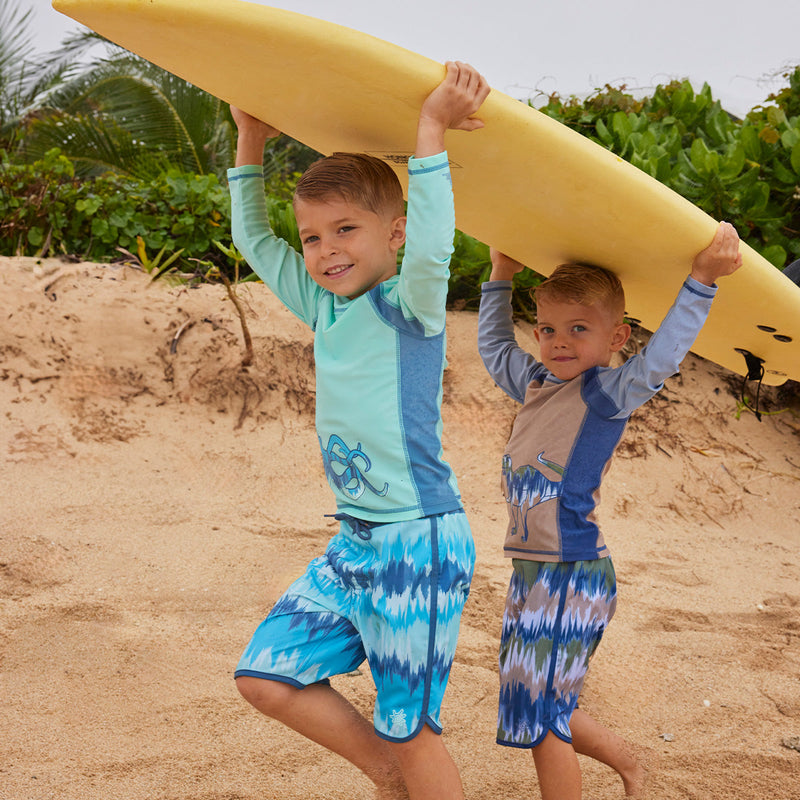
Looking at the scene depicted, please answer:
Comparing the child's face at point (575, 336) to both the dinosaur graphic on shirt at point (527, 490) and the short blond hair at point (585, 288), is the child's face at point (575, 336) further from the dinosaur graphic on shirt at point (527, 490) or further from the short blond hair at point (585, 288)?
the dinosaur graphic on shirt at point (527, 490)

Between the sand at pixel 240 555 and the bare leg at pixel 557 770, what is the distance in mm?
328

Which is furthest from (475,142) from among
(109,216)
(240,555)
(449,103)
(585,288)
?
(109,216)

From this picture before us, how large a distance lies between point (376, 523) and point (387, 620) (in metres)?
0.19

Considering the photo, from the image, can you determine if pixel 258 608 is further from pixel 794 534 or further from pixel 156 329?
pixel 794 534

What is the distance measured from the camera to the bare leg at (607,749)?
212cm

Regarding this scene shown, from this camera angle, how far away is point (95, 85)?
378 inches

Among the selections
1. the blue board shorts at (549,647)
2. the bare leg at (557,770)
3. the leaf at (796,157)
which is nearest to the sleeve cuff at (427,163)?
the blue board shorts at (549,647)

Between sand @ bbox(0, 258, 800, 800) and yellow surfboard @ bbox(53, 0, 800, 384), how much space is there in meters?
1.35

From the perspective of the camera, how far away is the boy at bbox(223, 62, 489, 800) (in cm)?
161

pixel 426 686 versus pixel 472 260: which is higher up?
pixel 472 260

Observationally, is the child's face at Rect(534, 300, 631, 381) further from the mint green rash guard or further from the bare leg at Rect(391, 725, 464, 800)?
the bare leg at Rect(391, 725, 464, 800)

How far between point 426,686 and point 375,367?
0.64 m

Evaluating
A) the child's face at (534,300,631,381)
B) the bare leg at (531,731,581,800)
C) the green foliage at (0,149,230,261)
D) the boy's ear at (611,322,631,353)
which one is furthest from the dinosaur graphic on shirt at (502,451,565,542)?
the green foliage at (0,149,230,261)

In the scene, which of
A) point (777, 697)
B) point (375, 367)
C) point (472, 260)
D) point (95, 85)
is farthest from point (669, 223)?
point (95, 85)
